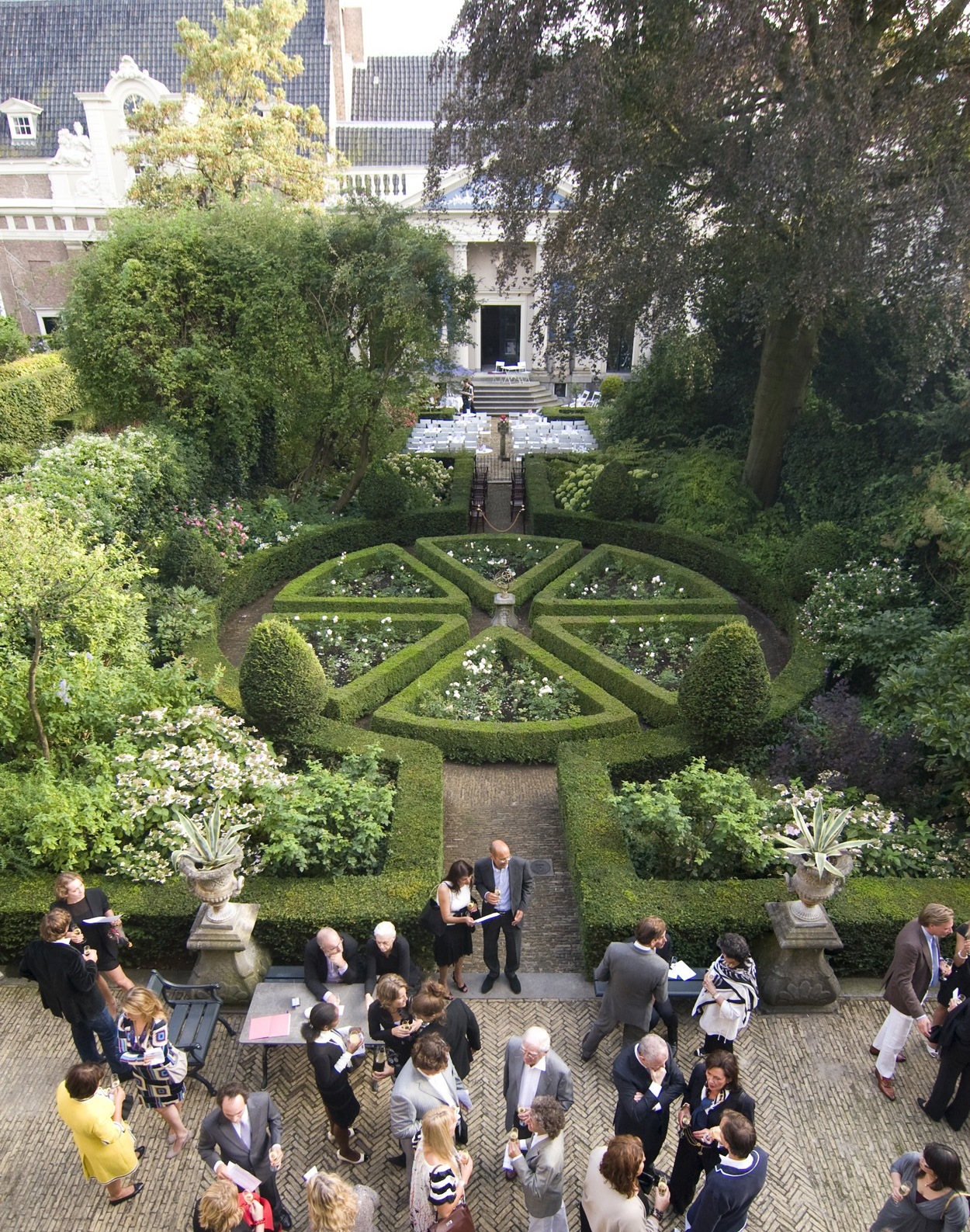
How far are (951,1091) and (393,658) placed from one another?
818 cm

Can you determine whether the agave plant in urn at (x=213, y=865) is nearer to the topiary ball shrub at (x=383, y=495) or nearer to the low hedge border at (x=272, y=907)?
the low hedge border at (x=272, y=907)

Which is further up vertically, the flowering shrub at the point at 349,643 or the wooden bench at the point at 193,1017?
the flowering shrub at the point at 349,643

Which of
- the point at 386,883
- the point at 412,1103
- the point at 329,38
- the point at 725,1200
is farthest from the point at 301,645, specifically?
the point at 329,38

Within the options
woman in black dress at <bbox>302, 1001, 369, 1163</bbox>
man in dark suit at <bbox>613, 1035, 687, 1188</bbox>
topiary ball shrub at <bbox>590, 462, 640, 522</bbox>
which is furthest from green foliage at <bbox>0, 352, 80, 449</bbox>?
man in dark suit at <bbox>613, 1035, 687, 1188</bbox>

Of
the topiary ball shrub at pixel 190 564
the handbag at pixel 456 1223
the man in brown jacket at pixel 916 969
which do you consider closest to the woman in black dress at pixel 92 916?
the handbag at pixel 456 1223

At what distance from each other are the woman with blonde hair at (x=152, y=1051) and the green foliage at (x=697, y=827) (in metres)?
4.36

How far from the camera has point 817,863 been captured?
6.25 m

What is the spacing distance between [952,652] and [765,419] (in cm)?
940

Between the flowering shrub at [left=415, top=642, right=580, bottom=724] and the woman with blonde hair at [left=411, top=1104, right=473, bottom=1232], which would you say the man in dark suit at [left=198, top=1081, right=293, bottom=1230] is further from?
the flowering shrub at [left=415, top=642, right=580, bottom=724]

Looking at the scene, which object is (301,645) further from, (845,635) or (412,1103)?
(845,635)

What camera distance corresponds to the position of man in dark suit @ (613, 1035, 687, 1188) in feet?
15.0

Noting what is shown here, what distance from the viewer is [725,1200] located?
162 inches

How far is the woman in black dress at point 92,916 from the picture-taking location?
235 inches

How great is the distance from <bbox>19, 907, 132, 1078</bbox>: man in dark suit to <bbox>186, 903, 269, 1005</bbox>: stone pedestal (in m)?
0.78
